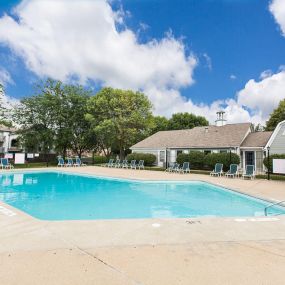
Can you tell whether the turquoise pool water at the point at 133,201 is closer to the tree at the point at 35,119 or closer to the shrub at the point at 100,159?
the tree at the point at 35,119

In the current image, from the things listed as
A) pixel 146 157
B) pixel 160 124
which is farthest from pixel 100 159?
pixel 160 124

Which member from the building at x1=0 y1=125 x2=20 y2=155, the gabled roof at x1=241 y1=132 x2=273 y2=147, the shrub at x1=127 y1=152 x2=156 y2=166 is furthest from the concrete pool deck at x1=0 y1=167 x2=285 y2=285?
the building at x1=0 y1=125 x2=20 y2=155

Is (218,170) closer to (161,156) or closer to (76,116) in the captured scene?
(161,156)

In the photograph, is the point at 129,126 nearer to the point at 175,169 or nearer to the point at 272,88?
the point at 175,169

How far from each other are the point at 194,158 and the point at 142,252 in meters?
19.3

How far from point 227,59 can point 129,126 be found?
A: 15.9m

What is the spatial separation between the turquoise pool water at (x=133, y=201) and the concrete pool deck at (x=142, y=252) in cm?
319

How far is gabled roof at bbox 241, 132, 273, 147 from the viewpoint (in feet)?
68.3

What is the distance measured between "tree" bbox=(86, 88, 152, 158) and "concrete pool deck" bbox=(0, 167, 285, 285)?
82.0ft

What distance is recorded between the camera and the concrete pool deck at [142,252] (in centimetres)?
330

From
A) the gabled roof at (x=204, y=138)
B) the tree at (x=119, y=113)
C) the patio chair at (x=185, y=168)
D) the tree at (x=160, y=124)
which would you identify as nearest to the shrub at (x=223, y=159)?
the gabled roof at (x=204, y=138)

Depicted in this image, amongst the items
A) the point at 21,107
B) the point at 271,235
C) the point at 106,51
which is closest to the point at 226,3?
the point at 106,51

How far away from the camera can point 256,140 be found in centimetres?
2175

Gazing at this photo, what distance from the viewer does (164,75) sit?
2366 cm
